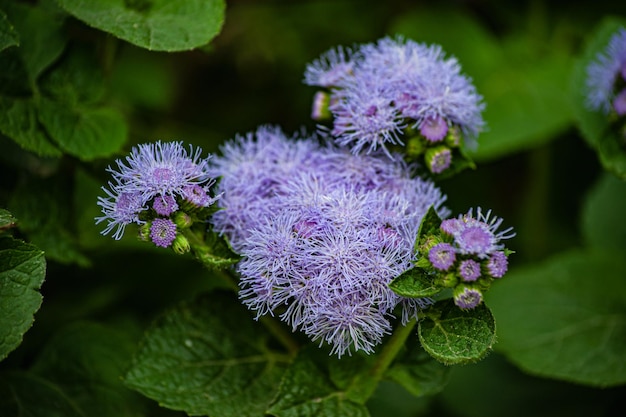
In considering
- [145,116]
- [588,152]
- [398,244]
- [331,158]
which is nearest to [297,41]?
[145,116]

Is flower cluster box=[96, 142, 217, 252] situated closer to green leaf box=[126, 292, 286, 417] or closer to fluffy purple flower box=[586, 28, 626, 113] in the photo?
green leaf box=[126, 292, 286, 417]

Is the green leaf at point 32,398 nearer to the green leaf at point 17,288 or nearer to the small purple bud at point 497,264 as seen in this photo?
the green leaf at point 17,288

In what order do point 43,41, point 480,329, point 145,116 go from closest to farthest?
point 480,329 → point 43,41 → point 145,116

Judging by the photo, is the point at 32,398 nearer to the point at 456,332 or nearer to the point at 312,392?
the point at 312,392

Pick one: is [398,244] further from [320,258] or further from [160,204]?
[160,204]

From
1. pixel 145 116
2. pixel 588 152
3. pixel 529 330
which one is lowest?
pixel 145 116

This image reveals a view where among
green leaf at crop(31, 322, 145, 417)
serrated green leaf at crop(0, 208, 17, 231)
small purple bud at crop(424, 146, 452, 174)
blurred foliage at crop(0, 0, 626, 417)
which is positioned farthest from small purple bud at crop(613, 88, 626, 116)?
serrated green leaf at crop(0, 208, 17, 231)
